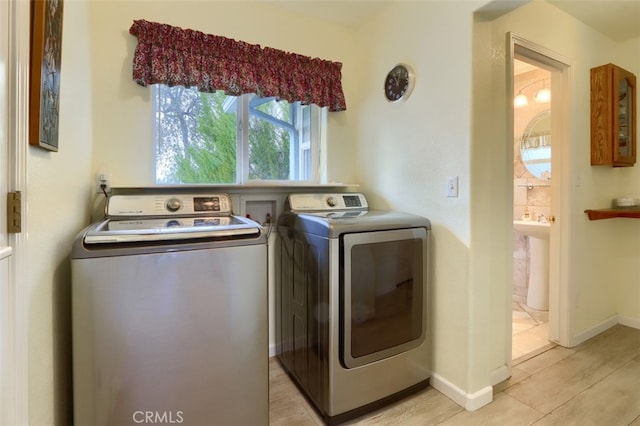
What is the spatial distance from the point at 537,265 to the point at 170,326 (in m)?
3.29

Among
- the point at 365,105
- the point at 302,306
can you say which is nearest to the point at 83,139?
the point at 302,306

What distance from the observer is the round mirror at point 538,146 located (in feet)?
10.4

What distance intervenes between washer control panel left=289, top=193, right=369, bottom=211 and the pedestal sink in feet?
5.71

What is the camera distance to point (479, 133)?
5.51 feet

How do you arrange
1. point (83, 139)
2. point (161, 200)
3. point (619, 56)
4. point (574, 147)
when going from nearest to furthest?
point (83, 139) → point (161, 200) → point (574, 147) → point (619, 56)

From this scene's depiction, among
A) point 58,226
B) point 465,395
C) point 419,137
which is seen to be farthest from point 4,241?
point 465,395

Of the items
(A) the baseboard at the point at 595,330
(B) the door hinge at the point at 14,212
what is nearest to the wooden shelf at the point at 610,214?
(A) the baseboard at the point at 595,330

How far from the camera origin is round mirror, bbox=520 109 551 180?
3174 mm

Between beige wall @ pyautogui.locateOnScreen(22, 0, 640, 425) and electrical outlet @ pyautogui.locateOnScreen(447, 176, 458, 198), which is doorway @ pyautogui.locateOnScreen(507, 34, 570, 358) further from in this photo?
electrical outlet @ pyautogui.locateOnScreen(447, 176, 458, 198)

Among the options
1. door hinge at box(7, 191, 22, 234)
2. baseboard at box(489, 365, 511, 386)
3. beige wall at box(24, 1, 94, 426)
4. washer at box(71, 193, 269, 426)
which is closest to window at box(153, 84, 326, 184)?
beige wall at box(24, 1, 94, 426)

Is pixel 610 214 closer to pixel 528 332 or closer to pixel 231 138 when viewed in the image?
pixel 528 332

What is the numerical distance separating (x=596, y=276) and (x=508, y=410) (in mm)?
1647

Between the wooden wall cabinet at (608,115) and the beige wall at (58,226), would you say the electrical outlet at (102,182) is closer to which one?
the beige wall at (58,226)

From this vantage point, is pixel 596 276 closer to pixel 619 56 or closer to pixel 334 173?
pixel 619 56
